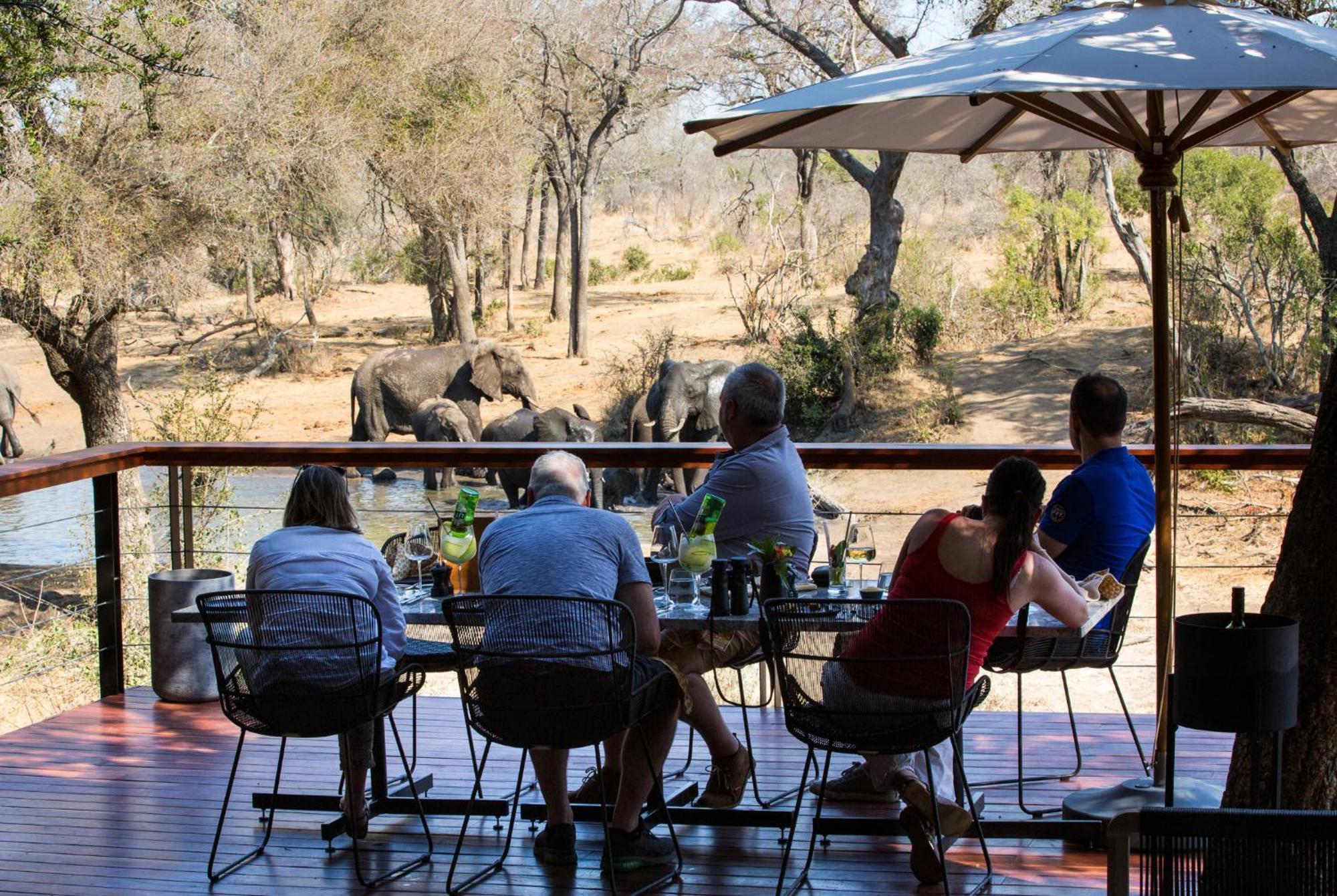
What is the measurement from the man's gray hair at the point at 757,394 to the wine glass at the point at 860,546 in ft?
1.44

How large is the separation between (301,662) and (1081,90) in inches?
86.0

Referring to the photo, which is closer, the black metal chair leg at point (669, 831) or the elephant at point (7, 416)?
the black metal chair leg at point (669, 831)

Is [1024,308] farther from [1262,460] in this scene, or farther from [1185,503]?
[1262,460]

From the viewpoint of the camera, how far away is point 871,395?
18.3 meters

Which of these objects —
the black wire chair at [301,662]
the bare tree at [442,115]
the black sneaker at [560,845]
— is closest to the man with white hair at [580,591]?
the black sneaker at [560,845]

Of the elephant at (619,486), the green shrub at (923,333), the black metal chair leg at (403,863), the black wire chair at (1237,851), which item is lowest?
the elephant at (619,486)

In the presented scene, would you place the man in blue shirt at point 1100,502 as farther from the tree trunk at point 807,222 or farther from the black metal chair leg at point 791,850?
the tree trunk at point 807,222

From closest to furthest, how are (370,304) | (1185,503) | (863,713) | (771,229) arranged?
(863,713) < (1185,503) < (771,229) < (370,304)

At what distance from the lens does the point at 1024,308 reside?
2081 cm

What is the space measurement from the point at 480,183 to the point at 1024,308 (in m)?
8.19

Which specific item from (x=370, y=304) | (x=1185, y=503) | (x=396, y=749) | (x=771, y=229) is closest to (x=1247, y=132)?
(x=396, y=749)

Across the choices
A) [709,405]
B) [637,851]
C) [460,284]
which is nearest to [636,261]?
[460,284]

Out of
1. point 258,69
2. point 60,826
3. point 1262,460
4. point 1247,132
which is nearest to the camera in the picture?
point 60,826

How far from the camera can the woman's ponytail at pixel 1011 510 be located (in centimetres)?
321
